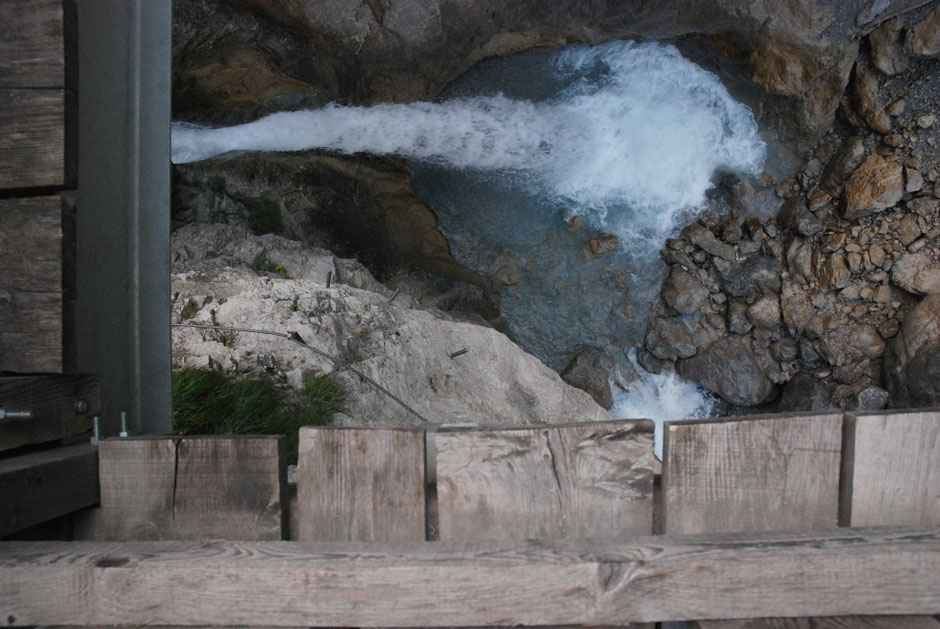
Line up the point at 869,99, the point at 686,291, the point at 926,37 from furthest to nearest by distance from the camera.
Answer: the point at 686,291 < the point at 869,99 < the point at 926,37

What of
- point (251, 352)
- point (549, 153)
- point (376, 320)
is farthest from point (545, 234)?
point (251, 352)

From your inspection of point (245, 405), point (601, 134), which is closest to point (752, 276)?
point (601, 134)

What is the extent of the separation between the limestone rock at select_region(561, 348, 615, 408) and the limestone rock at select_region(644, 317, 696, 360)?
0.58 m

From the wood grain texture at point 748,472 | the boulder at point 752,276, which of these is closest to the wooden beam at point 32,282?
the wood grain texture at point 748,472

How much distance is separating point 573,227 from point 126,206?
581 cm

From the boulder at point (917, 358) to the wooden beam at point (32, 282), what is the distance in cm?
733

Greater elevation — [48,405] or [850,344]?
[48,405]

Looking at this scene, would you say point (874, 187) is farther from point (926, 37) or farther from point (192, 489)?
point (192, 489)

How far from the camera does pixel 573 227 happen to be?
7.22 m

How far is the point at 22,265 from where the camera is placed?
4.82ft

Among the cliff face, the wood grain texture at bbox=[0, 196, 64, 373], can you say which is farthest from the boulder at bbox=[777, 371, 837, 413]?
the wood grain texture at bbox=[0, 196, 64, 373]

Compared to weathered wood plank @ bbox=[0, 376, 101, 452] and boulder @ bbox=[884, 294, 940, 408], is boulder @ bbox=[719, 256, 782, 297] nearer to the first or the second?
boulder @ bbox=[884, 294, 940, 408]

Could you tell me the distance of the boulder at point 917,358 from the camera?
6312mm

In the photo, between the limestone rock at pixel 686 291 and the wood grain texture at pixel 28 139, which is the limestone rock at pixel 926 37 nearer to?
the limestone rock at pixel 686 291
